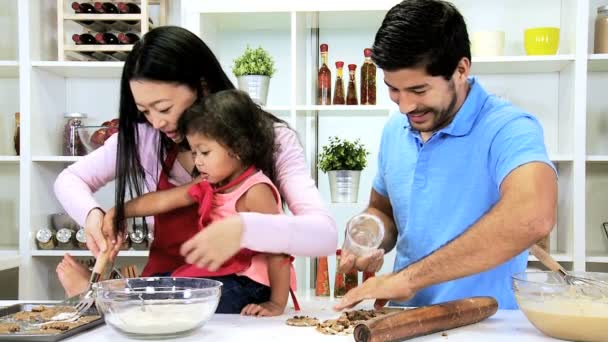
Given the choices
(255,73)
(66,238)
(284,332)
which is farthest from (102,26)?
(284,332)

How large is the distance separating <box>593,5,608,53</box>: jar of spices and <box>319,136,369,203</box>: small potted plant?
106 centimetres

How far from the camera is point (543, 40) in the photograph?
273 centimetres

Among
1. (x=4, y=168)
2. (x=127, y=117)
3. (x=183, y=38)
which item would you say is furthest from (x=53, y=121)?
(x=183, y=38)

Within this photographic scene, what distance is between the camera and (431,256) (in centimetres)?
134

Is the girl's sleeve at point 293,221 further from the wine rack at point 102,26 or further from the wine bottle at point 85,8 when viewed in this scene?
the wine bottle at point 85,8

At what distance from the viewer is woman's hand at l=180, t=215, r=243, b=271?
128 cm

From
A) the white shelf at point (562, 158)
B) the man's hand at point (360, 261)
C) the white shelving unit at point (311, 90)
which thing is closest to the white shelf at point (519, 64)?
the white shelving unit at point (311, 90)

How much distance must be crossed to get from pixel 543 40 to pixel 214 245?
1.98m

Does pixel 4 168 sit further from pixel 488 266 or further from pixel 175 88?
pixel 488 266

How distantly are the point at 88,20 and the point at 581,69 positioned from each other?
2079 mm

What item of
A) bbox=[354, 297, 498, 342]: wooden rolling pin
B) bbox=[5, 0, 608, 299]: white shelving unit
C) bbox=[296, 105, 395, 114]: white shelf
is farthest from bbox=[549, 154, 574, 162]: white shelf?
bbox=[354, 297, 498, 342]: wooden rolling pin

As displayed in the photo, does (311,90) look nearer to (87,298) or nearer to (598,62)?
(598,62)

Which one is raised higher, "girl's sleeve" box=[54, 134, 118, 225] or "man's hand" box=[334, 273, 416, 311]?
"girl's sleeve" box=[54, 134, 118, 225]

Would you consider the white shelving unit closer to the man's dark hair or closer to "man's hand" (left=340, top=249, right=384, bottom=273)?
the man's dark hair
